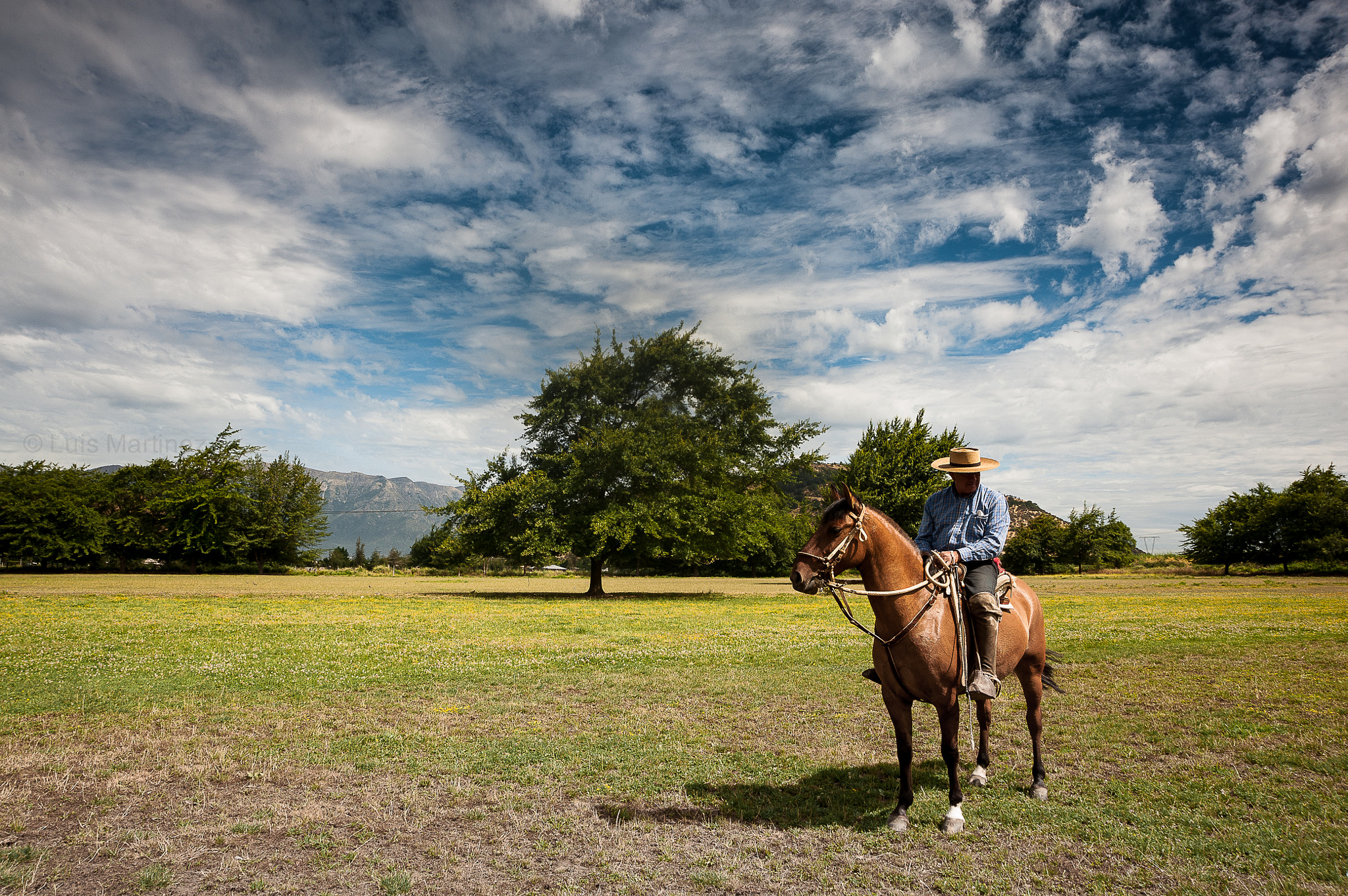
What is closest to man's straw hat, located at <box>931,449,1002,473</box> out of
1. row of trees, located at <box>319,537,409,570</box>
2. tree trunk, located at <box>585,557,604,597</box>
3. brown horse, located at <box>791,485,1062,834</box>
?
brown horse, located at <box>791,485,1062,834</box>

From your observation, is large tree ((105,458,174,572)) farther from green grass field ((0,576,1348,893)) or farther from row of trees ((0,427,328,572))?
green grass field ((0,576,1348,893))

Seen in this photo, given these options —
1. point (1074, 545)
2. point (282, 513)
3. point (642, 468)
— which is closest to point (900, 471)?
point (642, 468)

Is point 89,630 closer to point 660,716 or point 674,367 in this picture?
point 660,716

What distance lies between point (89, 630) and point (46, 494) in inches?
2422

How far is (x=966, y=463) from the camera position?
7.01 meters

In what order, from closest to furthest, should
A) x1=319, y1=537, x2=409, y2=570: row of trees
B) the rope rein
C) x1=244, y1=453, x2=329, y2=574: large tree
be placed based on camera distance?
1. the rope rein
2. x1=244, y1=453, x2=329, y2=574: large tree
3. x1=319, y1=537, x2=409, y2=570: row of trees

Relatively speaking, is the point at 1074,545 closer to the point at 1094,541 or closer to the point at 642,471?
the point at 1094,541

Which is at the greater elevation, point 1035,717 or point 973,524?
point 973,524

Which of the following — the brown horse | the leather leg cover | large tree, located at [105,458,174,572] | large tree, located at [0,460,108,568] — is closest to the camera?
the brown horse

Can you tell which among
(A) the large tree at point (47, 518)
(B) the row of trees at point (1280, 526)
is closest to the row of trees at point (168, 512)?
(A) the large tree at point (47, 518)

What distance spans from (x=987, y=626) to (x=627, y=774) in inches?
171

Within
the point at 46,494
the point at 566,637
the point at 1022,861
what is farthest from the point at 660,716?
the point at 46,494

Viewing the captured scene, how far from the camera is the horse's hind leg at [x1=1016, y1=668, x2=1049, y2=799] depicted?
6949mm

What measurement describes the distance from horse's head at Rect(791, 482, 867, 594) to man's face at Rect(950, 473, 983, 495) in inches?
53.3
